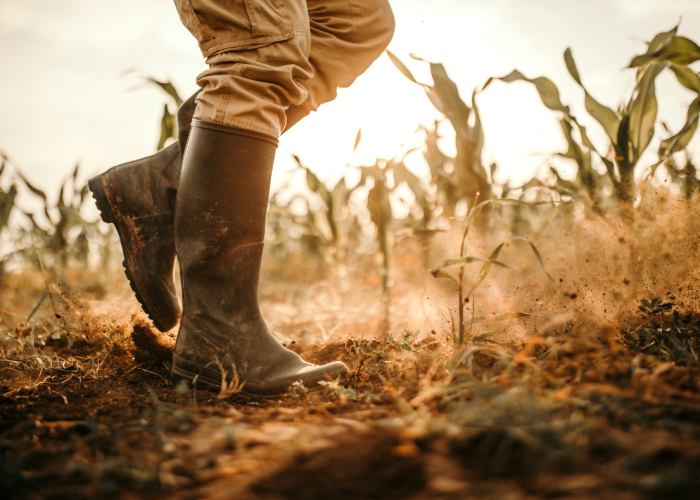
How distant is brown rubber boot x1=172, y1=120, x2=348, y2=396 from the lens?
3.28 ft

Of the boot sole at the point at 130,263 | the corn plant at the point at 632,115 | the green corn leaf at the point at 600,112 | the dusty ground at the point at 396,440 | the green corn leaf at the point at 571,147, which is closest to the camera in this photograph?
the dusty ground at the point at 396,440

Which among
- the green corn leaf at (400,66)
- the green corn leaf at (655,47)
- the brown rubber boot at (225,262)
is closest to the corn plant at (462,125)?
the green corn leaf at (400,66)

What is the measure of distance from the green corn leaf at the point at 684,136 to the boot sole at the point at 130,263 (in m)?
1.67

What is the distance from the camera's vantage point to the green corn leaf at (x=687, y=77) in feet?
4.33

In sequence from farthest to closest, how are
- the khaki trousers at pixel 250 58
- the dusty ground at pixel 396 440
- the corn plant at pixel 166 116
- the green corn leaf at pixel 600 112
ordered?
1. the corn plant at pixel 166 116
2. the green corn leaf at pixel 600 112
3. the khaki trousers at pixel 250 58
4. the dusty ground at pixel 396 440

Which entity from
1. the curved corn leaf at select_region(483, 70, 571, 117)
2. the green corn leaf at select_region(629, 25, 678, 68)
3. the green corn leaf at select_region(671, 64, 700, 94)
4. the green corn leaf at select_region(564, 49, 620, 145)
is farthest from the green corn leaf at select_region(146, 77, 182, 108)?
the green corn leaf at select_region(671, 64, 700, 94)

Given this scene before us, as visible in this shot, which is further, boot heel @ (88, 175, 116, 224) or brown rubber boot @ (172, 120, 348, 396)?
boot heel @ (88, 175, 116, 224)

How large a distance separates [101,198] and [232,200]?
0.49 m

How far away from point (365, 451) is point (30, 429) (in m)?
0.52

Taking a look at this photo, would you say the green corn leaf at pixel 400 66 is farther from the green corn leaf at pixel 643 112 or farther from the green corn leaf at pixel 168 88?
the green corn leaf at pixel 168 88

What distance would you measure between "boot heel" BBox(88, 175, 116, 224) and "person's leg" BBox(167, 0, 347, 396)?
1.05 feet

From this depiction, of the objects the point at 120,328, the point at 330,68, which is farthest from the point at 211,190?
the point at 120,328

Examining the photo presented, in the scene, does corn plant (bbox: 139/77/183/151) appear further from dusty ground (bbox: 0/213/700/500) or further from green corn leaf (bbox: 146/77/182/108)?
dusty ground (bbox: 0/213/700/500)

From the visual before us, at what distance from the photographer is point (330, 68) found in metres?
1.21
